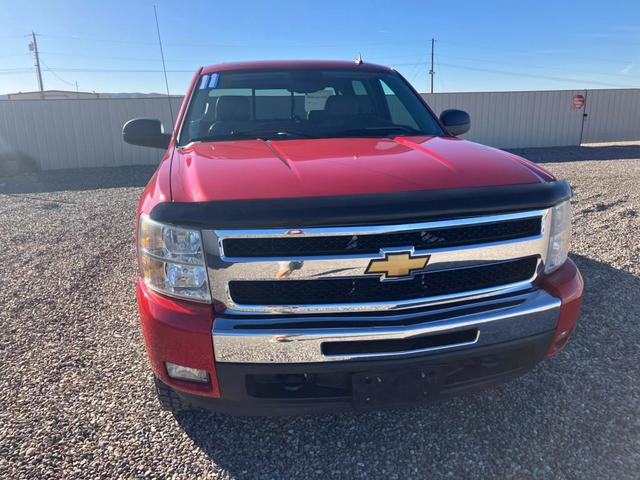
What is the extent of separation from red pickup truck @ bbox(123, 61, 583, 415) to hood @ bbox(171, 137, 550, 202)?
0.4 inches

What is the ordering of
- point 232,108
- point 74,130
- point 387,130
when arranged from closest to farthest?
point 387,130, point 232,108, point 74,130

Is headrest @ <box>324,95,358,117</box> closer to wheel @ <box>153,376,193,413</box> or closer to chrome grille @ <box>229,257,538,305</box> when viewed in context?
chrome grille @ <box>229,257,538,305</box>

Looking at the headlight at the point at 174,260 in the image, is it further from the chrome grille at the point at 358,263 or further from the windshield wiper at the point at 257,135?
the windshield wiper at the point at 257,135

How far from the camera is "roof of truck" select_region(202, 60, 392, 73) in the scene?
3500mm

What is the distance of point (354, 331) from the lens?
1.75 m

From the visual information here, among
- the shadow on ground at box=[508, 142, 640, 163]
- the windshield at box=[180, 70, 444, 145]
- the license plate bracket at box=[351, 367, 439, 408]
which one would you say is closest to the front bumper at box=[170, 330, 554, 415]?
the license plate bracket at box=[351, 367, 439, 408]

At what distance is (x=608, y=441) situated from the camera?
2.17 metres

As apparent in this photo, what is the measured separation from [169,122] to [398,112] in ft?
43.6

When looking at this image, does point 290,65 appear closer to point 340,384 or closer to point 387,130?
point 387,130

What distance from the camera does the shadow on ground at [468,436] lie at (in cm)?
204

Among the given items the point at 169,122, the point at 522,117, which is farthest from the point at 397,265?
the point at 522,117

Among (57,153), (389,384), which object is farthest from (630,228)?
(57,153)

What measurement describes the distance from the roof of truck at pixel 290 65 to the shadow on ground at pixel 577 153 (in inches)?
458

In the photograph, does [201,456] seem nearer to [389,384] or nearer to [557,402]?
[389,384]
